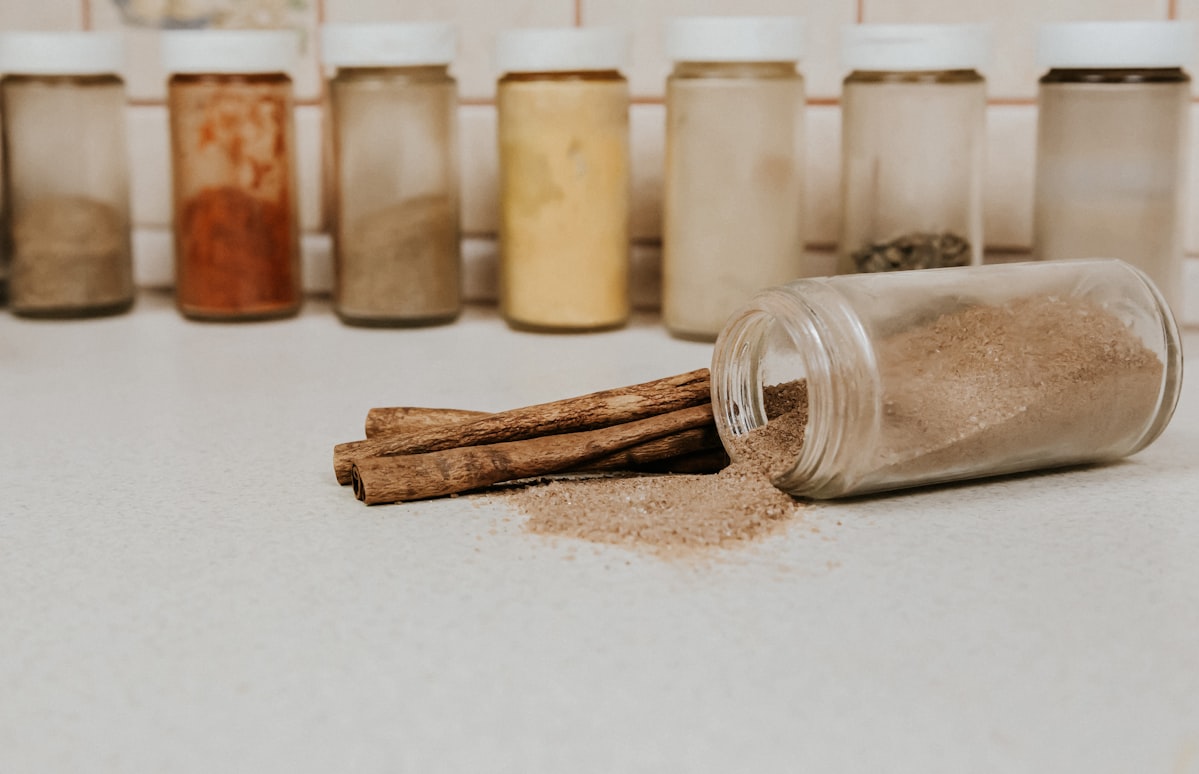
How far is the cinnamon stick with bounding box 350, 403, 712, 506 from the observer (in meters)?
0.68

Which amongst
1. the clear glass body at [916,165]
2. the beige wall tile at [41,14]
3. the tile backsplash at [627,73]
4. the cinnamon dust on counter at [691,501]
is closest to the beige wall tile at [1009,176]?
the tile backsplash at [627,73]

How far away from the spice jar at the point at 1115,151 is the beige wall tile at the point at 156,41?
28.7 inches

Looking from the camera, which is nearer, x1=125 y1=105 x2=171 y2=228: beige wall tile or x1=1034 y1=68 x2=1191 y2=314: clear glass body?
x1=1034 y1=68 x2=1191 y2=314: clear glass body

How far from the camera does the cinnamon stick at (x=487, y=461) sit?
681 millimetres

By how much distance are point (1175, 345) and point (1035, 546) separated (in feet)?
0.63

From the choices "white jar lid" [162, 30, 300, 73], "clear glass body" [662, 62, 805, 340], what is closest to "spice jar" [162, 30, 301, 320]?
"white jar lid" [162, 30, 300, 73]

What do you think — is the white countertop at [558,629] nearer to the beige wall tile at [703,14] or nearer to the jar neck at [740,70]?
the jar neck at [740,70]

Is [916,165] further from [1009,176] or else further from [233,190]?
[233,190]

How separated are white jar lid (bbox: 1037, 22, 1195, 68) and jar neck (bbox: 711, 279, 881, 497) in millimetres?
439

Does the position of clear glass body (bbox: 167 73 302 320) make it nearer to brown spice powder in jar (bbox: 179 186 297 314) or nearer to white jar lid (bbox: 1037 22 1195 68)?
brown spice powder in jar (bbox: 179 186 297 314)

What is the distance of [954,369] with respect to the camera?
666 mm

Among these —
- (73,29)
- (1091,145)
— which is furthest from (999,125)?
(73,29)

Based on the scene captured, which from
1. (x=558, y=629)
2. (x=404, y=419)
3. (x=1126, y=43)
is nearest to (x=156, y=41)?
(x=404, y=419)

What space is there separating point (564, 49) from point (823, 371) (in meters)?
0.53
